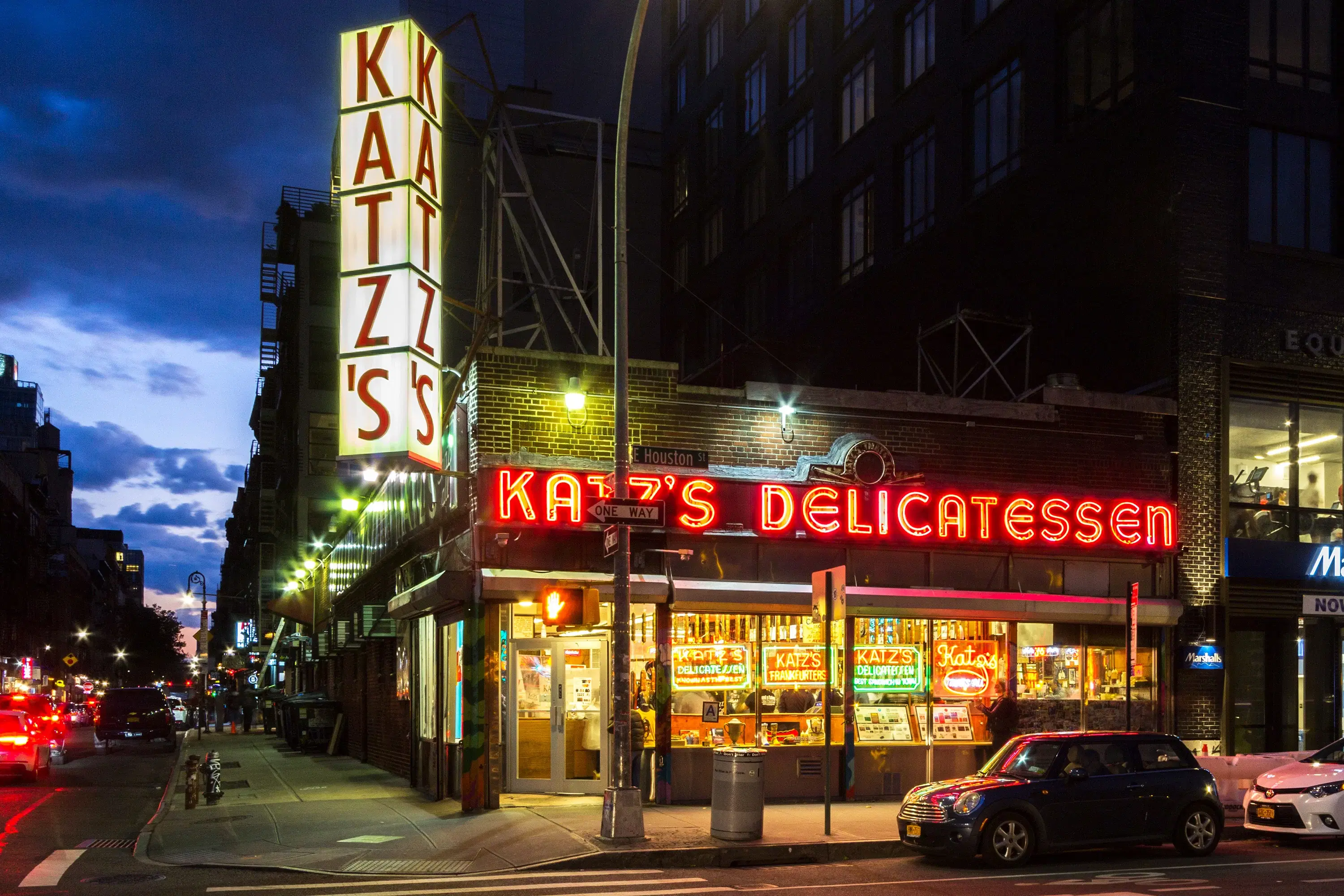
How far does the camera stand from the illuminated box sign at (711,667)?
19.7 metres

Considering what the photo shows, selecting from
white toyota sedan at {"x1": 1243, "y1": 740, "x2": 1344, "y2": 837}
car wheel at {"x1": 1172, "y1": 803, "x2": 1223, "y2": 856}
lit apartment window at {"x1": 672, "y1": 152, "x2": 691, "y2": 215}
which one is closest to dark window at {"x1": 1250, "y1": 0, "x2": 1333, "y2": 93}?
white toyota sedan at {"x1": 1243, "y1": 740, "x2": 1344, "y2": 837}

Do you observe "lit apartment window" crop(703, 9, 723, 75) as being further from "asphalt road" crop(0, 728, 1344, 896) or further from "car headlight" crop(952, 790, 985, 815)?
"car headlight" crop(952, 790, 985, 815)

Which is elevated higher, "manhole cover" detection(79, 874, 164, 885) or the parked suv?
"manhole cover" detection(79, 874, 164, 885)

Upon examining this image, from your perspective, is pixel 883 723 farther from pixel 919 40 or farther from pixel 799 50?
pixel 799 50

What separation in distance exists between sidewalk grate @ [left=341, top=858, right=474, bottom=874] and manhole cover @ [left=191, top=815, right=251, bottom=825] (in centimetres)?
467

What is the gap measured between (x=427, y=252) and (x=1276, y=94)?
52.0 feet

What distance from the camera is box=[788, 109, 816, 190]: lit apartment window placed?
125 feet

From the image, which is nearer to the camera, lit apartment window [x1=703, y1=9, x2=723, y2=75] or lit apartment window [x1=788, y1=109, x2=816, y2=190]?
lit apartment window [x1=788, y1=109, x2=816, y2=190]

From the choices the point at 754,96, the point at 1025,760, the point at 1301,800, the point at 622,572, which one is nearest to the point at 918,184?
the point at 754,96

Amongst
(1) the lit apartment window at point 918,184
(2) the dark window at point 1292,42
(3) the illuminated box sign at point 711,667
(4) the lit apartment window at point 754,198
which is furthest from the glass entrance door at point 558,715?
(4) the lit apartment window at point 754,198

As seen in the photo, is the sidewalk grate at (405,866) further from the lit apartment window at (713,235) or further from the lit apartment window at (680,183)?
the lit apartment window at (680,183)

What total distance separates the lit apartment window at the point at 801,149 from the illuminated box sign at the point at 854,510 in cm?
1897

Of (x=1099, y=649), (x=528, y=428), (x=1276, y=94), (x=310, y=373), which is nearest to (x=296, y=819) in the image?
(x=528, y=428)

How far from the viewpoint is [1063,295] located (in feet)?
84.1
